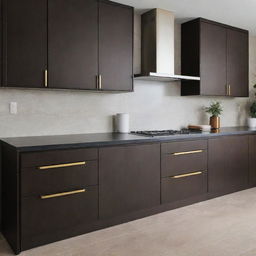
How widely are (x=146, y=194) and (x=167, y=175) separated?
33 cm

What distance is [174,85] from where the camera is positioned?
12.7 ft

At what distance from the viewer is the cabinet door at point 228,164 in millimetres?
3426

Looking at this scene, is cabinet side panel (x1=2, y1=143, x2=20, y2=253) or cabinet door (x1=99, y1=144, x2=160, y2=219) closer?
cabinet side panel (x1=2, y1=143, x2=20, y2=253)

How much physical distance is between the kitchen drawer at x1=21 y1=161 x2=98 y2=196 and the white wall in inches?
28.7

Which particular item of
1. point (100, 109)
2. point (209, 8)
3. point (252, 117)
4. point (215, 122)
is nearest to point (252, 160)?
point (215, 122)

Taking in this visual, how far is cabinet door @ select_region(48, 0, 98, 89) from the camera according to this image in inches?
104

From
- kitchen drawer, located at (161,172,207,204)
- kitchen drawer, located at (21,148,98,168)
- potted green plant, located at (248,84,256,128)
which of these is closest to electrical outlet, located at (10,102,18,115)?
→ kitchen drawer, located at (21,148,98,168)

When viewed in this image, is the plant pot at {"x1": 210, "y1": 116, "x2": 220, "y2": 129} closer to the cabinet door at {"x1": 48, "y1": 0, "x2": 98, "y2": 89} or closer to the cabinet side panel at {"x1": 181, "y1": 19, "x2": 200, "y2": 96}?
the cabinet side panel at {"x1": 181, "y1": 19, "x2": 200, "y2": 96}

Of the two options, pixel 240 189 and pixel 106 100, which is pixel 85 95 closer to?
pixel 106 100

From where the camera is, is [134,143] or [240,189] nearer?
[134,143]

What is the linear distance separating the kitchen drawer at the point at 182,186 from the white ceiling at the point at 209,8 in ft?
Answer: 6.41

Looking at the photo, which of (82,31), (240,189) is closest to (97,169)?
(82,31)

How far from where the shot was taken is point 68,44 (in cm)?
271

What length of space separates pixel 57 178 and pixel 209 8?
2.62 m
